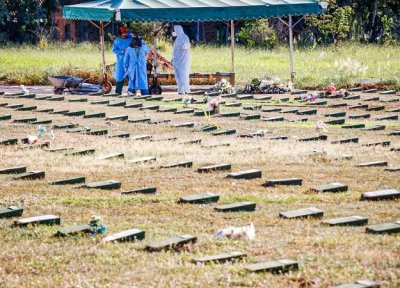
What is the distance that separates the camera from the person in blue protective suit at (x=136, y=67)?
2238 cm

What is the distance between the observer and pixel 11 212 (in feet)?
26.9

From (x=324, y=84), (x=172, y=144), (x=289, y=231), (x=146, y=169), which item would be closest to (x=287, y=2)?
(x=324, y=84)

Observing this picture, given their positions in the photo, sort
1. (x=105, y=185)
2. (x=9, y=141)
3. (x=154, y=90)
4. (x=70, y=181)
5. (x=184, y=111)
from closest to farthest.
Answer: (x=105, y=185)
(x=70, y=181)
(x=9, y=141)
(x=184, y=111)
(x=154, y=90)

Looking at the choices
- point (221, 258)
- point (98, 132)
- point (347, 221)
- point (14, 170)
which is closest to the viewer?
point (221, 258)

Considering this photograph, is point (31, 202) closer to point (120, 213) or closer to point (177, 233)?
point (120, 213)

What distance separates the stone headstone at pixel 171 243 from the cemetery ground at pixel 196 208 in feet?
0.21

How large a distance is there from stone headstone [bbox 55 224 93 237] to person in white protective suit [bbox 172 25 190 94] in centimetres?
1539

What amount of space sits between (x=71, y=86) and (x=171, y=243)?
16407 mm

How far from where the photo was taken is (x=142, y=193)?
9.23 metres

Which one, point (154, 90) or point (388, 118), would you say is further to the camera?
point (154, 90)

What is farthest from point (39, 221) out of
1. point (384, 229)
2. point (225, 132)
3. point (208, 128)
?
point (208, 128)

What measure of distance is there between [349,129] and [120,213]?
7080mm

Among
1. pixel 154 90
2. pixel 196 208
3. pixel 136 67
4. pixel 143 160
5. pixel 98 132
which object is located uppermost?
pixel 136 67

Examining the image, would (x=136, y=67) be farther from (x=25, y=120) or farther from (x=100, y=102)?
(x=25, y=120)
